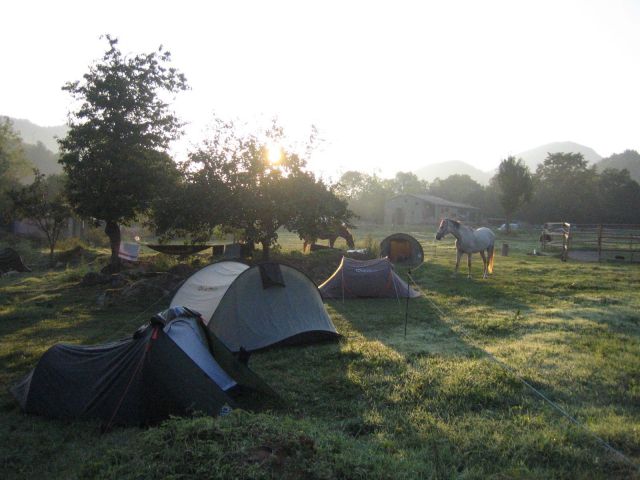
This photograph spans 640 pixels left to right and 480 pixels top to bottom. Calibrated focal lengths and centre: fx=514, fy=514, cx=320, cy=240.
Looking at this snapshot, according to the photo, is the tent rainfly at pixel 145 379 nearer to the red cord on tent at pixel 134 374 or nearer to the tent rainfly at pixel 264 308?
the red cord on tent at pixel 134 374

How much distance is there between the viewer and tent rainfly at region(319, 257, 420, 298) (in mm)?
14438

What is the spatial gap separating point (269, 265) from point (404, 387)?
3817 mm

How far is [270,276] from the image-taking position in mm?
9344

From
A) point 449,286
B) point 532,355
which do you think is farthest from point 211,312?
point 449,286

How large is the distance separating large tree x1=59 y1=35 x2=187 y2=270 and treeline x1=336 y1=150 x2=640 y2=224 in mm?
26728

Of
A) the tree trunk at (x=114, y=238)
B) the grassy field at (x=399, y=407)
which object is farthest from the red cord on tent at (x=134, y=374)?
the tree trunk at (x=114, y=238)

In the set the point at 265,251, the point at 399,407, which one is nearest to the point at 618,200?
the point at 265,251

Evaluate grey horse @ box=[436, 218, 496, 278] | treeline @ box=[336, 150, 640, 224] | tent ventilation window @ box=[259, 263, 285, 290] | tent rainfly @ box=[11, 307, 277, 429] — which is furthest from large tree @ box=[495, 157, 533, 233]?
tent rainfly @ box=[11, 307, 277, 429]

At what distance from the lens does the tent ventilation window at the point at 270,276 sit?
30.7 ft

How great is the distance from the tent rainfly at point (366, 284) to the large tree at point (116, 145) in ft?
23.7

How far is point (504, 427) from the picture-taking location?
526 centimetres

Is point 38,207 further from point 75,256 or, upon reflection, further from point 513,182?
point 513,182

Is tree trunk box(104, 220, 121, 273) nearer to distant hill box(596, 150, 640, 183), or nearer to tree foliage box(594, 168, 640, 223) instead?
tree foliage box(594, 168, 640, 223)

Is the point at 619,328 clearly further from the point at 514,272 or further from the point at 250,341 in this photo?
the point at 514,272
